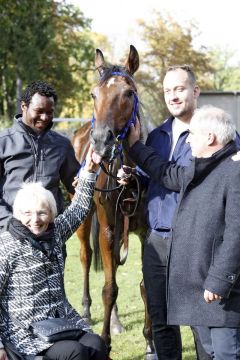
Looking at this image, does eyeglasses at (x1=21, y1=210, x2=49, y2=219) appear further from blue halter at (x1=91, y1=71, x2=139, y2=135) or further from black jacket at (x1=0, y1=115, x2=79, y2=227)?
blue halter at (x1=91, y1=71, x2=139, y2=135)

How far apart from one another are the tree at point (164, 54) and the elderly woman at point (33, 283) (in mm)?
28939

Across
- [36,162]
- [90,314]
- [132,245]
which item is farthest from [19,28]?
[36,162]

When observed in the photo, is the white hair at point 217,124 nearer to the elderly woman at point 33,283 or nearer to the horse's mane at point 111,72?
the elderly woman at point 33,283

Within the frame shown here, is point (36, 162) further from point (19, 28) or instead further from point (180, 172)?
point (19, 28)

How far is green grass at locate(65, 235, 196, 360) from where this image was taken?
19.2ft

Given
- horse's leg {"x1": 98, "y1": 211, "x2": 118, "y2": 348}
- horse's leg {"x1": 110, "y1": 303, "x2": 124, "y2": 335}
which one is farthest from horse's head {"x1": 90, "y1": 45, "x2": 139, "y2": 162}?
horse's leg {"x1": 110, "y1": 303, "x2": 124, "y2": 335}

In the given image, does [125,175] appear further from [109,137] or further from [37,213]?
[37,213]

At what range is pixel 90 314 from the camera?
7.16m

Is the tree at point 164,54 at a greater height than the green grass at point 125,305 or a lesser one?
greater

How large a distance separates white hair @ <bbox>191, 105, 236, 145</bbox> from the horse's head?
934mm

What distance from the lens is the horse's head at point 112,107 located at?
172 inches

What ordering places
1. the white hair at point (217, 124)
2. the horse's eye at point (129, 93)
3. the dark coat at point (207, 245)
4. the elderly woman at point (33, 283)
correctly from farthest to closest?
1. the horse's eye at point (129, 93)
2. the elderly woman at point (33, 283)
3. the white hair at point (217, 124)
4. the dark coat at point (207, 245)

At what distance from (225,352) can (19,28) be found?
27340 mm

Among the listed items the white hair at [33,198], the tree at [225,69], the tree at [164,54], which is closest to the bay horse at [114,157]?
the white hair at [33,198]
